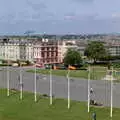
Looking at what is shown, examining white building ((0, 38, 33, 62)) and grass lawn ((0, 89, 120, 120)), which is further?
white building ((0, 38, 33, 62))

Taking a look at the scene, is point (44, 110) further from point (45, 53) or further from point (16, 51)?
point (16, 51)

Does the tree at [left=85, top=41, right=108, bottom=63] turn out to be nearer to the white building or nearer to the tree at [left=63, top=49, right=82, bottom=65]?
the tree at [left=63, top=49, right=82, bottom=65]

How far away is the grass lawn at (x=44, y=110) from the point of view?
96.5 ft

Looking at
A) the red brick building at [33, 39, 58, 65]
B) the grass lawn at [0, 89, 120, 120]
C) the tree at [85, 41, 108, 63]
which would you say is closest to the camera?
the grass lawn at [0, 89, 120, 120]

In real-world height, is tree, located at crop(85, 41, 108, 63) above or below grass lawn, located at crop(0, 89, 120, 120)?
above

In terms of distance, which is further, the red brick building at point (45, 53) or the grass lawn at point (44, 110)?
the red brick building at point (45, 53)

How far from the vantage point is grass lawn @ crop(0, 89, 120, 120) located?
29.4 meters

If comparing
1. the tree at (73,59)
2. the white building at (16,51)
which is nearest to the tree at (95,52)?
the tree at (73,59)

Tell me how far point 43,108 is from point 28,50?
74.7m

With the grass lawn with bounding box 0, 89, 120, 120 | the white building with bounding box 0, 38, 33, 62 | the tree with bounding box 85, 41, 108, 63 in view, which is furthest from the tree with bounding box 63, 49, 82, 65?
the grass lawn with bounding box 0, 89, 120, 120

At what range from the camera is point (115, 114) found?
2981cm

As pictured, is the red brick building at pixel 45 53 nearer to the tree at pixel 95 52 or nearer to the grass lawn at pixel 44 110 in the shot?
the tree at pixel 95 52

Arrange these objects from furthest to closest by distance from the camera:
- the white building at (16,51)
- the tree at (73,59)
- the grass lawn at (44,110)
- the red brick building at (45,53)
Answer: the white building at (16,51) < the red brick building at (45,53) < the tree at (73,59) < the grass lawn at (44,110)

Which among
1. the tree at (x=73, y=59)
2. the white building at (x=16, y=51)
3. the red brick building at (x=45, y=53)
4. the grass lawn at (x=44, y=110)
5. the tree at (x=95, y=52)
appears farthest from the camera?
the white building at (x=16, y=51)
